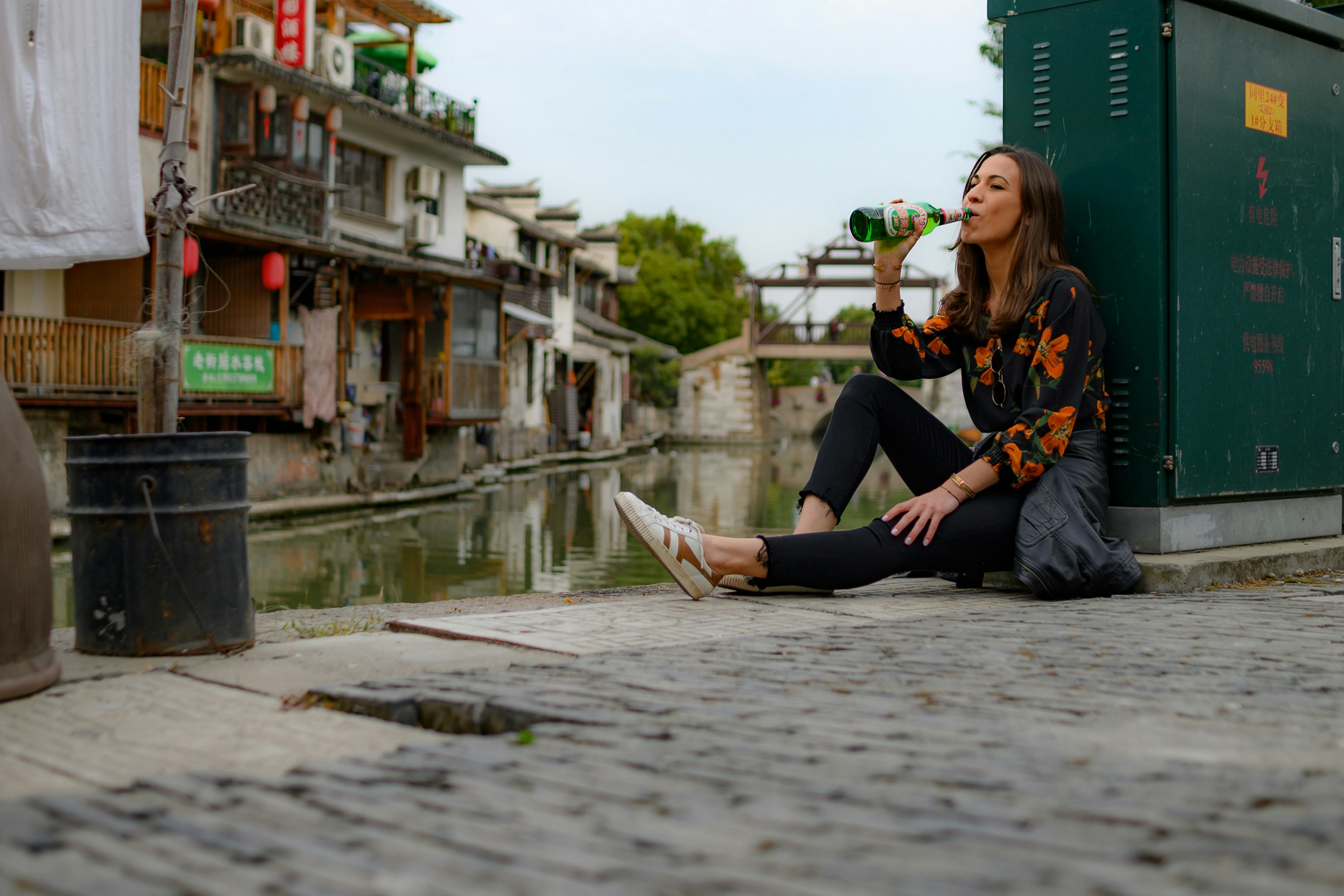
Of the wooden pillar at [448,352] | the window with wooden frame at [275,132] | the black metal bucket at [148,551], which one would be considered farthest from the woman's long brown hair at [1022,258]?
the wooden pillar at [448,352]

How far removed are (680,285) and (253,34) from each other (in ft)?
115

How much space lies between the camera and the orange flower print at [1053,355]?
3.42 meters

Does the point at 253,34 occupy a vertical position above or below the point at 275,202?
above

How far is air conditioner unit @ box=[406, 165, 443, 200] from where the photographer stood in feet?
65.5

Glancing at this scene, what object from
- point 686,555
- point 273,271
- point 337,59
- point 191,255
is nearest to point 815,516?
point 686,555

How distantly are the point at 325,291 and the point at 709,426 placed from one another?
30.2 metres

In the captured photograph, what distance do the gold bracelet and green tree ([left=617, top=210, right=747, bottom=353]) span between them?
117ft

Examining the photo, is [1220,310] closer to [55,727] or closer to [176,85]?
[55,727]

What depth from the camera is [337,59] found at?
17.2m

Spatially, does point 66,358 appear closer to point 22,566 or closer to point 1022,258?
point 22,566

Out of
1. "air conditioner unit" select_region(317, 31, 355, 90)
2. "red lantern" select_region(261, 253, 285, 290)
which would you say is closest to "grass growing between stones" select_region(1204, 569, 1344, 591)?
"red lantern" select_region(261, 253, 285, 290)

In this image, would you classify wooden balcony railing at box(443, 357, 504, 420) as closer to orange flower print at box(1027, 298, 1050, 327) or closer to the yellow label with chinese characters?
the yellow label with chinese characters

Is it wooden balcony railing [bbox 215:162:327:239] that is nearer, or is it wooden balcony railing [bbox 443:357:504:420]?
wooden balcony railing [bbox 215:162:327:239]

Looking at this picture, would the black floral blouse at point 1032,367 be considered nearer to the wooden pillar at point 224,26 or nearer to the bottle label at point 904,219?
the bottle label at point 904,219
